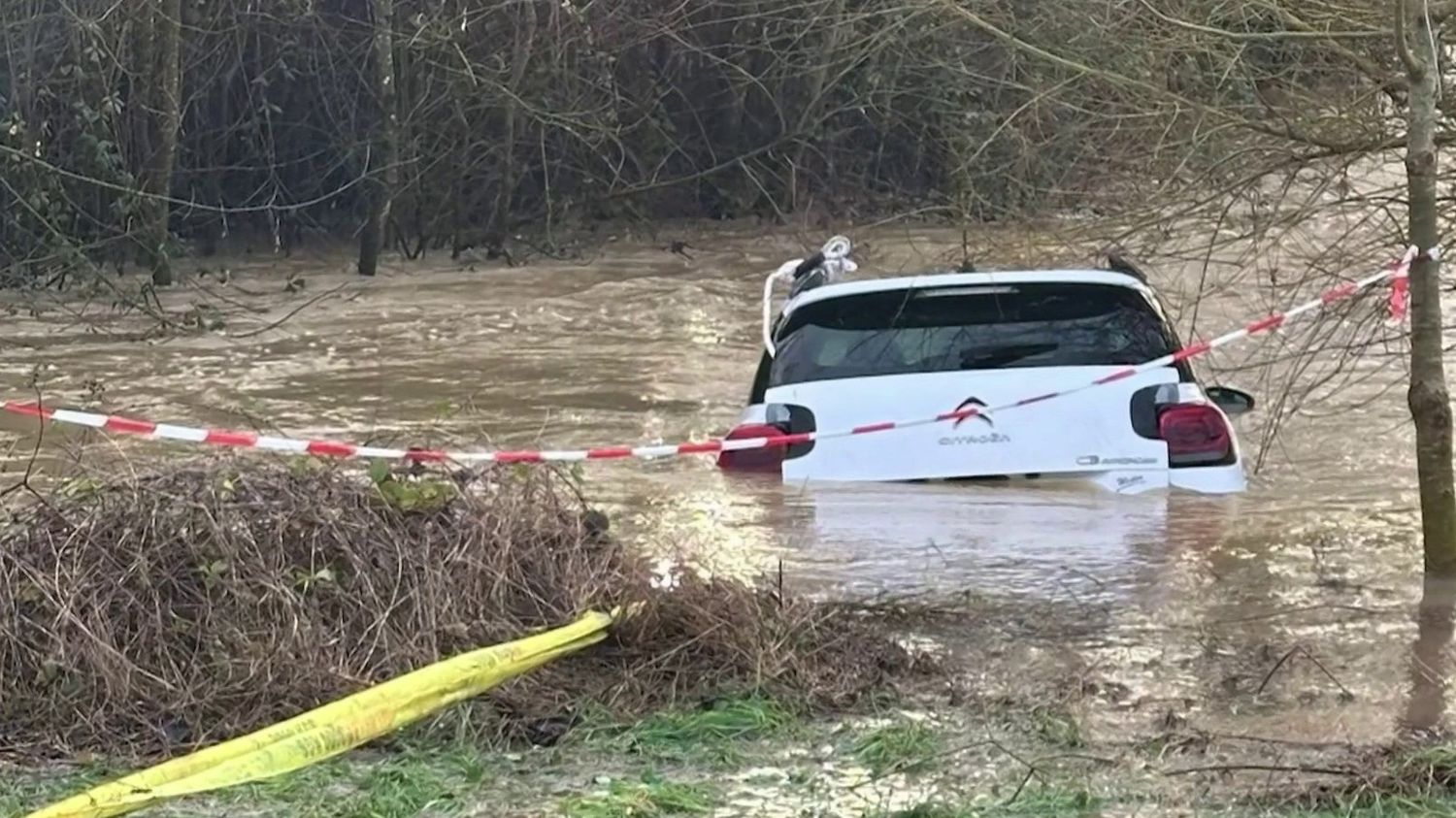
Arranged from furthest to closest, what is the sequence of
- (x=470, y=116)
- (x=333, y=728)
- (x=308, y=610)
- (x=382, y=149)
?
(x=470, y=116) → (x=382, y=149) → (x=308, y=610) → (x=333, y=728)

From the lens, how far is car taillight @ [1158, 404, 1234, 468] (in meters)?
7.54

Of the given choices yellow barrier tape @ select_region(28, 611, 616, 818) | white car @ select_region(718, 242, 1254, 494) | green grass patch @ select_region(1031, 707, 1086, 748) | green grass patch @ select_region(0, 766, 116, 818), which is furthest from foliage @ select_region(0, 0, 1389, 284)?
green grass patch @ select_region(0, 766, 116, 818)

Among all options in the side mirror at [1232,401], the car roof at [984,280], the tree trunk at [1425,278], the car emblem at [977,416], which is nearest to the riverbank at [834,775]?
the tree trunk at [1425,278]

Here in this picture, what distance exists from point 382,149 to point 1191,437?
15.3 metres

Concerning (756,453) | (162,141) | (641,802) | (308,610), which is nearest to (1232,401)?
(756,453)

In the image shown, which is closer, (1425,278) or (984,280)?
(1425,278)

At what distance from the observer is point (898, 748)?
16.5 feet

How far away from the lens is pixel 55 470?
271 inches

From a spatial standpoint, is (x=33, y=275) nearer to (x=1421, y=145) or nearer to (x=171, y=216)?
(x=171, y=216)

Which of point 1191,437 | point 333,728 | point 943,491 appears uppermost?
point 1191,437

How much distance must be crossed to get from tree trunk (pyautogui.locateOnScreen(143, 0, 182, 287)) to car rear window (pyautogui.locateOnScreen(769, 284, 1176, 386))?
12378mm

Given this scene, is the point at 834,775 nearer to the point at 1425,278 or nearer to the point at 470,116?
the point at 1425,278

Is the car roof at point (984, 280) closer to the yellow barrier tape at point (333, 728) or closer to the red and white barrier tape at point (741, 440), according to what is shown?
the red and white barrier tape at point (741, 440)

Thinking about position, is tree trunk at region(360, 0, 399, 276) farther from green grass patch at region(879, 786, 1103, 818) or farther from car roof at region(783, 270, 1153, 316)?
green grass patch at region(879, 786, 1103, 818)
